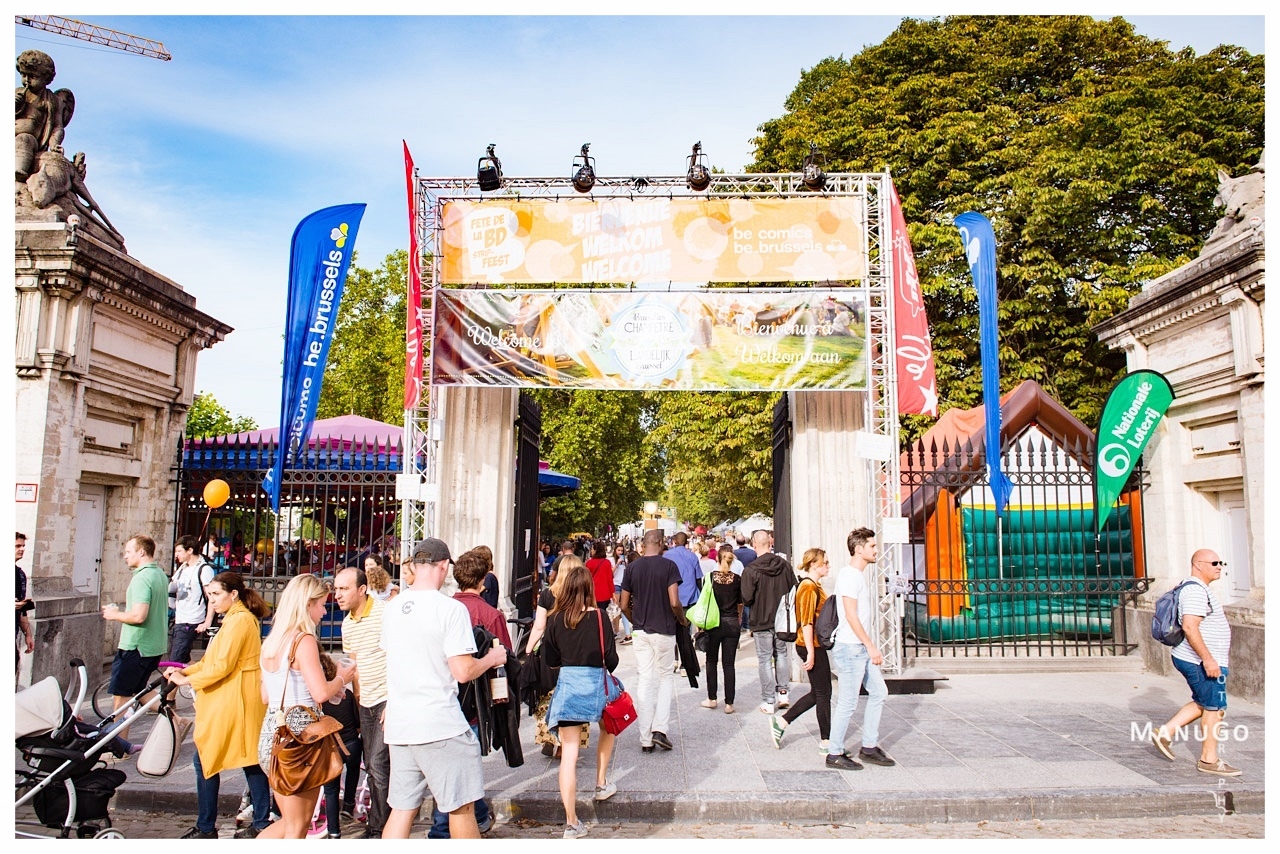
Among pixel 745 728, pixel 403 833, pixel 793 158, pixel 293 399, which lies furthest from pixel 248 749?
pixel 793 158

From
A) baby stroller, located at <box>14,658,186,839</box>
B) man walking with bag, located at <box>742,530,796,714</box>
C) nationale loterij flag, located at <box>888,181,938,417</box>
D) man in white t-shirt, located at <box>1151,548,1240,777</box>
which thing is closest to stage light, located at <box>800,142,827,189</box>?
nationale loterij flag, located at <box>888,181,938,417</box>

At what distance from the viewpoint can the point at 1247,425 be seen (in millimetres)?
8797

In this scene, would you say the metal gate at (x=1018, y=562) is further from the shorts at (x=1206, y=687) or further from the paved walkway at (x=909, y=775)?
the shorts at (x=1206, y=687)

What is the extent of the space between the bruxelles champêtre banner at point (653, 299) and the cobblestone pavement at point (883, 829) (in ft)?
18.0

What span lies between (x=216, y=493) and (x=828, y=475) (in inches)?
299

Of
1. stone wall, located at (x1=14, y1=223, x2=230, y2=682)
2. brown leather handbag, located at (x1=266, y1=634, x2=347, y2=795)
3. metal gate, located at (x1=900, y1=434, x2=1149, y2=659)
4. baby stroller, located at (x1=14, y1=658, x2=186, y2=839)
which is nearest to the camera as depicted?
brown leather handbag, located at (x1=266, y1=634, x2=347, y2=795)

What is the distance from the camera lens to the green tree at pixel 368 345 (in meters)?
28.0

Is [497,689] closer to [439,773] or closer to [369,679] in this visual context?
[369,679]

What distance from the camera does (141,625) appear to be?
688 centimetres

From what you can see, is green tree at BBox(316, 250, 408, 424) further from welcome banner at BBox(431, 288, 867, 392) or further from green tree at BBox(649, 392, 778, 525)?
welcome banner at BBox(431, 288, 867, 392)

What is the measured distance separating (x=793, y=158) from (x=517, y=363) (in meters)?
12.4

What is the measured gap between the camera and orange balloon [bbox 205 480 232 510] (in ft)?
34.4

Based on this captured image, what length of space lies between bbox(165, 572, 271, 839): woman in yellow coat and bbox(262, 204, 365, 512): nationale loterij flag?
15.5 feet

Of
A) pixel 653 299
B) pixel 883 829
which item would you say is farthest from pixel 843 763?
pixel 653 299
